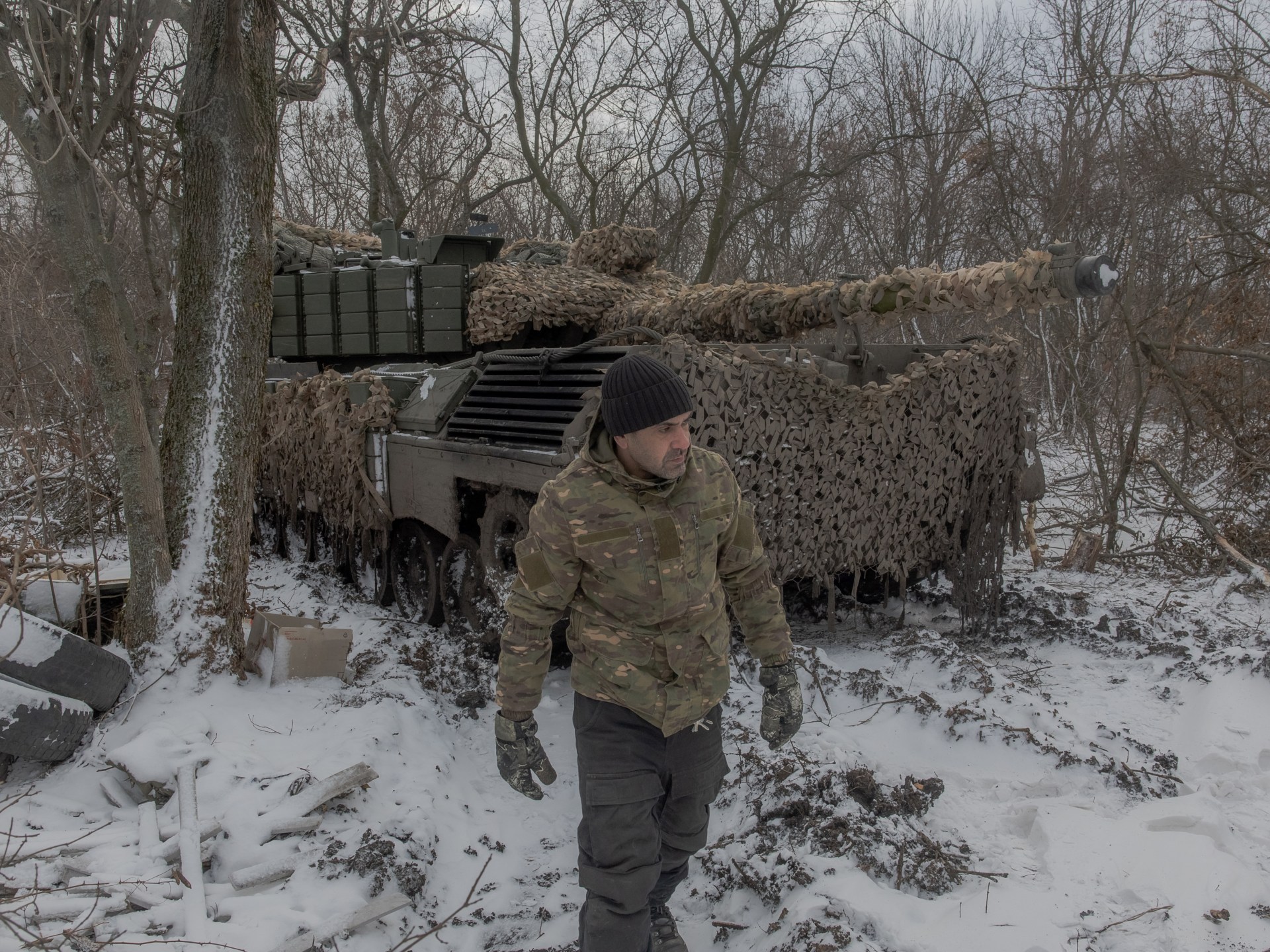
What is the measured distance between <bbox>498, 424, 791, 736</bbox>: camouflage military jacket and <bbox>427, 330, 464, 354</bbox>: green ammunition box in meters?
4.93

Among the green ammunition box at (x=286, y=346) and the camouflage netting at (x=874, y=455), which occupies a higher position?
the green ammunition box at (x=286, y=346)

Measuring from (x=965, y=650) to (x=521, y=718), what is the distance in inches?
142

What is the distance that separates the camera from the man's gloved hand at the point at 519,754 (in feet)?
8.59

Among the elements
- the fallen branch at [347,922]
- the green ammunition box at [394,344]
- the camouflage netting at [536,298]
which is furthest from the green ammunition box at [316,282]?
the fallen branch at [347,922]

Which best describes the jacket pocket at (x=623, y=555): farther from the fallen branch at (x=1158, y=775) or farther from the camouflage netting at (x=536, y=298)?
the camouflage netting at (x=536, y=298)

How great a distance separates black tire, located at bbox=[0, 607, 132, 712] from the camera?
12.3ft

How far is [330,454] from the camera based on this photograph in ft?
22.8

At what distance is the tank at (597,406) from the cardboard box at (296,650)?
2.93ft

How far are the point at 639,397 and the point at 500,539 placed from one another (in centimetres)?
329

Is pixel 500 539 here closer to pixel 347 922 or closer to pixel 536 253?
pixel 347 922

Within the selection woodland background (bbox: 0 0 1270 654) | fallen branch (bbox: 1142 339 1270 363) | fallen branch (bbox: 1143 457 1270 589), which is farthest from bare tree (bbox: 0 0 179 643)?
fallen branch (bbox: 1142 339 1270 363)

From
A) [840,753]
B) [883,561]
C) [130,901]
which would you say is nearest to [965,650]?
[883,561]

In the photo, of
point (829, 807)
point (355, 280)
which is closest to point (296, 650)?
point (829, 807)

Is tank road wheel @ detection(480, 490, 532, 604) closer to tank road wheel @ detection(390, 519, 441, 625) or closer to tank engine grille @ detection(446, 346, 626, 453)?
tank engine grille @ detection(446, 346, 626, 453)
